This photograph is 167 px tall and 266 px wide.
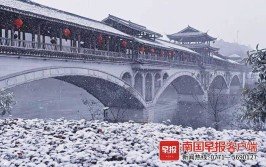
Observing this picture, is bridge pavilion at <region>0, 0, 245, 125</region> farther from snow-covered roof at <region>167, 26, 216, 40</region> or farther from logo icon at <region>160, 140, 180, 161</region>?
snow-covered roof at <region>167, 26, 216, 40</region>

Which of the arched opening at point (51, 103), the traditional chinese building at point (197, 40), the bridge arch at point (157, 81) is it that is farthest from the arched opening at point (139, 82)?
the traditional chinese building at point (197, 40)

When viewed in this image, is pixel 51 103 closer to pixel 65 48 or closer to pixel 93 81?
pixel 93 81

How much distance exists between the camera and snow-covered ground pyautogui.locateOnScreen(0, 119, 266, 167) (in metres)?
6.46

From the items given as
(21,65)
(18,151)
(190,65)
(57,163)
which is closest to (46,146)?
(18,151)

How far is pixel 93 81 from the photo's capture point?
79.8 feet

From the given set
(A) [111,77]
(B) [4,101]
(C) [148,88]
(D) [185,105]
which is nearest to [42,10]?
(A) [111,77]

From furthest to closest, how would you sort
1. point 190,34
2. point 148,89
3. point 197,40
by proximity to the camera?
1. point 197,40
2. point 190,34
3. point 148,89

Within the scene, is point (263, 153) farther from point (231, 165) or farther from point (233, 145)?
point (231, 165)

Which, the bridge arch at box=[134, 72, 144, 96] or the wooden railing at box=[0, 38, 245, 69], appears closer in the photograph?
the wooden railing at box=[0, 38, 245, 69]

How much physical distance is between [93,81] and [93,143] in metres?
16.7

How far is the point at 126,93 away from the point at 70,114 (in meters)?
14.1

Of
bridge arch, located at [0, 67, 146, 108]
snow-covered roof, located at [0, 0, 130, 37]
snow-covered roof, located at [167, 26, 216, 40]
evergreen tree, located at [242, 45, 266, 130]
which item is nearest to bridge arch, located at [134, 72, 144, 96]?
bridge arch, located at [0, 67, 146, 108]

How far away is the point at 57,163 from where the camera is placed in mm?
6293

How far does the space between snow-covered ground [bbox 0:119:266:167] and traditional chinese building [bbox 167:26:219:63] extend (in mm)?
43017
